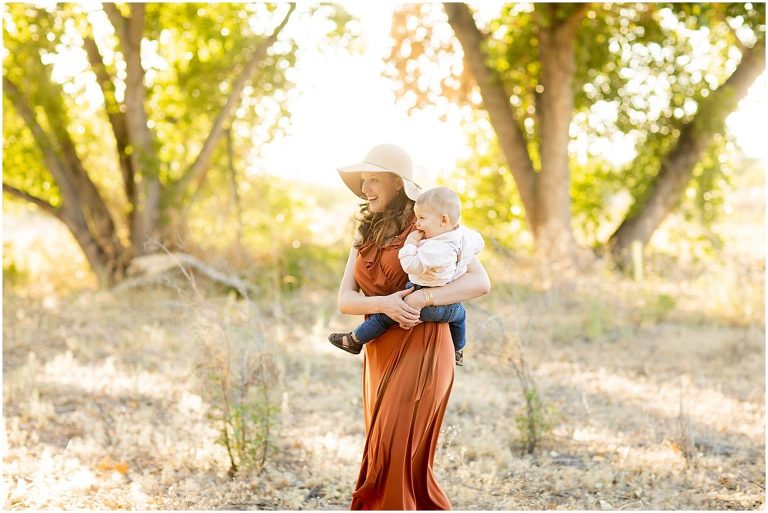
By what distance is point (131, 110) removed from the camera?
10742 millimetres

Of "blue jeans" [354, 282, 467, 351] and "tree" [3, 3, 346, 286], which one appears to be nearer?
"blue jeans" [354, 282, 467, 351]

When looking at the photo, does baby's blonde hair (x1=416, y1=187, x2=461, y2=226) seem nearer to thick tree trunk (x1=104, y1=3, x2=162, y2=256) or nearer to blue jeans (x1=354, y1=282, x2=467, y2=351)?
blue jeans (x1=354, y1=282, x2=467, y2=351)

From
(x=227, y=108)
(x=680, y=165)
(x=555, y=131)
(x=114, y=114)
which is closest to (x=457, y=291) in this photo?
(x=227, y=108)

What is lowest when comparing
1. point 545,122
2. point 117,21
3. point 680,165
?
point 680,165

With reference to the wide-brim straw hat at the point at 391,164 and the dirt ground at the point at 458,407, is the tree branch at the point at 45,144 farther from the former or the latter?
the wide-brim straw hat at the point at 391,164

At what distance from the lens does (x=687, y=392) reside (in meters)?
7.13

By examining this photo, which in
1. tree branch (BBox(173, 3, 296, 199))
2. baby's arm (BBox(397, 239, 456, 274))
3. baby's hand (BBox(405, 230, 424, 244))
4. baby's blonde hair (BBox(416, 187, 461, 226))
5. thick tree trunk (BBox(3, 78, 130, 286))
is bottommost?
Result: baby's arm (BBox(397, 239, 456, 274))

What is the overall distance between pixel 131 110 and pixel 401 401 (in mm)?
8205

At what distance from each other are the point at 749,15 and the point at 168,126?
7655 mm

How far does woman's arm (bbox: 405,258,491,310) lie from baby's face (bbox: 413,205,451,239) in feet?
0.78

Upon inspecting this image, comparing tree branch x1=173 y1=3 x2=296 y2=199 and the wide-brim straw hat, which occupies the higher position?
tree branch x1=173 y1=3 x2=296 y2=199

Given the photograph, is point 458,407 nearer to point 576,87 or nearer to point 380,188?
point 380,188

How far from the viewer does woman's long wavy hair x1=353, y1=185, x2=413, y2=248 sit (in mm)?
3742

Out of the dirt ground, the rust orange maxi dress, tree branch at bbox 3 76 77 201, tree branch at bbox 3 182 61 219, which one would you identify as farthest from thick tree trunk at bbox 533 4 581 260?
the rust orange maxi dress
